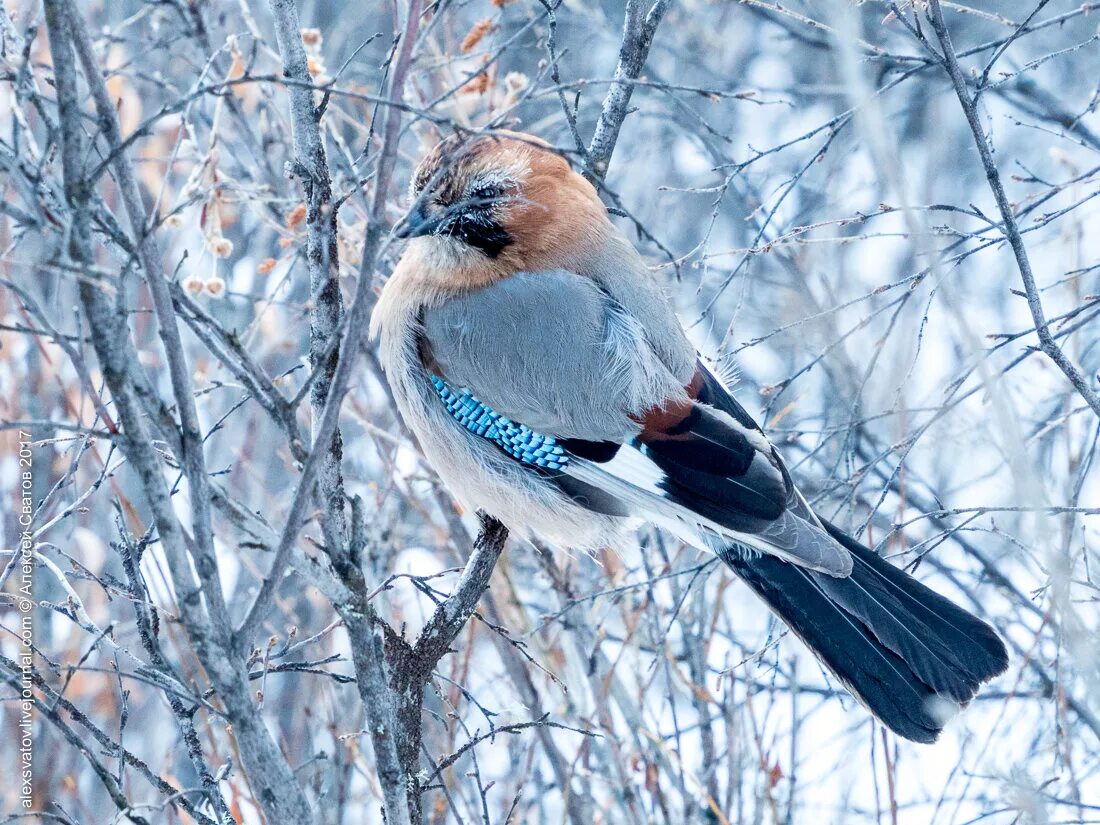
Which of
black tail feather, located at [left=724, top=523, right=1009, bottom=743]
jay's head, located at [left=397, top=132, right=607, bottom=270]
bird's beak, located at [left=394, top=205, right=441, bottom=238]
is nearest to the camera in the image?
bird's beak, located at [left=394, top=205, right=441, bottom=238]

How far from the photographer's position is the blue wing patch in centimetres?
379

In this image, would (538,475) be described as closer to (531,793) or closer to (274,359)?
(531,793)

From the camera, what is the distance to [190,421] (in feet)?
6.33

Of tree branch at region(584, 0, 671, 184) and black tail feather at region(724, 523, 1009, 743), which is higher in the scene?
tree branch at region(584, 0, 671, 184)

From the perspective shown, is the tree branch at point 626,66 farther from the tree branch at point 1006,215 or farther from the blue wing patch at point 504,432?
the tree branch at point 1006,215

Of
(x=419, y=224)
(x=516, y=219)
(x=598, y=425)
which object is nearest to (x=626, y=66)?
(x=516, y=219)

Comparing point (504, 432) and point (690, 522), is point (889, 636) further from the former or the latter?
point (504, 432)

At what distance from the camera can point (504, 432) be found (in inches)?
150

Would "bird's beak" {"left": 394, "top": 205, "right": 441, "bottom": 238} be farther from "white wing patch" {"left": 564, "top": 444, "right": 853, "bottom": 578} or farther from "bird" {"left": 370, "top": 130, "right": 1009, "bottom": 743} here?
"white wing patch" {"left": 564, "top": 444, "right": 853, "bottom": 578}

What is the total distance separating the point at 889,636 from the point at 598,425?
1.10m

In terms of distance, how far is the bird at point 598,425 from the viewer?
354 centimetres

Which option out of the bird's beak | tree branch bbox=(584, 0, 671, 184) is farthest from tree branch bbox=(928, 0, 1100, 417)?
the bird's beak

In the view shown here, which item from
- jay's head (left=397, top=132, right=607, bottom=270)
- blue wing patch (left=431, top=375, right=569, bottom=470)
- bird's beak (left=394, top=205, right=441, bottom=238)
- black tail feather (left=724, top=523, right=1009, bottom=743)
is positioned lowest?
black tail feather (left=724, top=523, right=1009, bottom=743)

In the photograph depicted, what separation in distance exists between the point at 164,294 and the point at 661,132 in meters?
6.13
